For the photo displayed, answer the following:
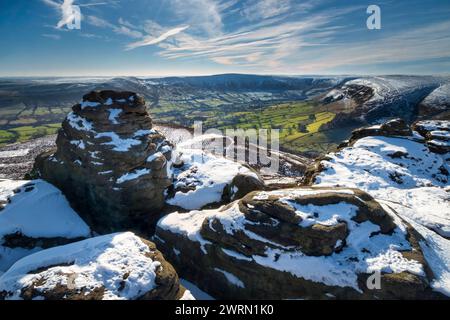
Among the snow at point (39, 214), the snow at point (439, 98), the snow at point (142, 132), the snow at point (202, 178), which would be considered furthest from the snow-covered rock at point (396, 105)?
the snow at point (39, 214)

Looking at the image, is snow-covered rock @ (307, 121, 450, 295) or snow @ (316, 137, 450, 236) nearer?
snow-covered rock @ (307, 121, 450, 295)

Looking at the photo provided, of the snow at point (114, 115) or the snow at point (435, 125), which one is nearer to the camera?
the snow at point (114, 115)

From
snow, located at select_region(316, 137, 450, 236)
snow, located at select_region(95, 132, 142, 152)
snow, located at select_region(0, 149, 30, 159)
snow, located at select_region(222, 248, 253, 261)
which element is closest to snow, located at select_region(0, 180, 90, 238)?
snow, located at select_region(95, 132, 142, 152)

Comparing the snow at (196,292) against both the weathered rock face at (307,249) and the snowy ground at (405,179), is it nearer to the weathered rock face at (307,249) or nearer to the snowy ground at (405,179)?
the weathered rock face at (307,249)

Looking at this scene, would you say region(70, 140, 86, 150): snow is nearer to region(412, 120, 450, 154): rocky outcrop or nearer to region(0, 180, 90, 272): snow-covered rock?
region(0, 180, 90, 272): snow-covered rock
